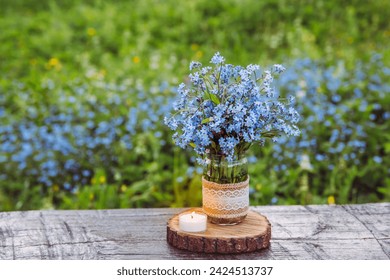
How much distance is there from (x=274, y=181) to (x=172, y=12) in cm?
279

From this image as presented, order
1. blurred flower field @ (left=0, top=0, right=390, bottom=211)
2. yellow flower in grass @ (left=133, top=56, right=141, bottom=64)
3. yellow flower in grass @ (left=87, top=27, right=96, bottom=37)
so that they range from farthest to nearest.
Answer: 1. yellow flower in grass @ (left=87, top=27, right=96, bottom=37)
2. yellow flower in grass @ (left=133, top=56, right=141, bottom=64)
3. blurred flower field @ (left=0, top=0, right=390, bottom=211)

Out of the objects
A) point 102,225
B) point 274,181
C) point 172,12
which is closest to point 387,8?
point 172,12

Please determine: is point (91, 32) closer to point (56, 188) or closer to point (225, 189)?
point (56, 188)

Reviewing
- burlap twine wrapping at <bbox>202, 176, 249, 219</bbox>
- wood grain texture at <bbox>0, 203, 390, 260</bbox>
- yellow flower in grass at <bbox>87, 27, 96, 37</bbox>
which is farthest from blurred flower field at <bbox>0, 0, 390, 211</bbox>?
burlap twine wrapping at <bbox>202, 176, 249, 219</bbox>

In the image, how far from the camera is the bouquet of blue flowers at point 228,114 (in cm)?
182

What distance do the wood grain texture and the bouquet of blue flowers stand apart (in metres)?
0.32

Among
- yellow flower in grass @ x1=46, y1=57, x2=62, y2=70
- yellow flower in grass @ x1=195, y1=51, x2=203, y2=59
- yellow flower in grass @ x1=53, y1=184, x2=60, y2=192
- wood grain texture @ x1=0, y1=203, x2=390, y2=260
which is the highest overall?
yellow flower in grass @ x1=195, y1=51, x2=203, y2=59

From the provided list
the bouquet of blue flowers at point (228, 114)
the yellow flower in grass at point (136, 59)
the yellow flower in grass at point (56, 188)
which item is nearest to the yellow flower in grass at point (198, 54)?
the yellow flower in grass at point (136, 59)

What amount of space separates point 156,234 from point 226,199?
272mm

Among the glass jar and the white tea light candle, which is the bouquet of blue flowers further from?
the white tea light candle

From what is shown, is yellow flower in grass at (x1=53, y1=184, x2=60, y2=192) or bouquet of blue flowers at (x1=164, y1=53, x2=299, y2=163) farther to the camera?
yellow flower in grass at (x1=53, y1=184, x2=60, y2=192)

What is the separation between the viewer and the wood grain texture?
1.92 m

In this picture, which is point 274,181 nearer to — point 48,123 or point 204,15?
point 48,123

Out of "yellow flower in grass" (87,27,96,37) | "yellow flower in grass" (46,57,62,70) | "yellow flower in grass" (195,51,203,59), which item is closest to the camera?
"yellow flower in grass" (46,57,62,70)
